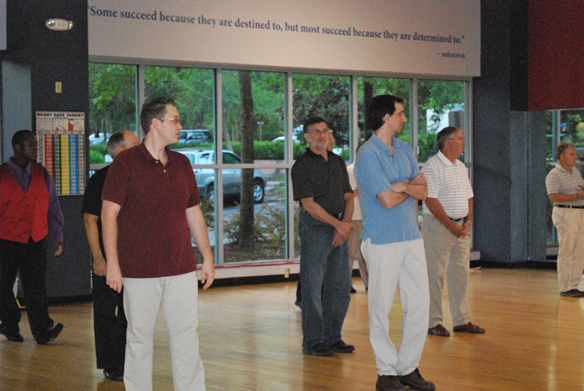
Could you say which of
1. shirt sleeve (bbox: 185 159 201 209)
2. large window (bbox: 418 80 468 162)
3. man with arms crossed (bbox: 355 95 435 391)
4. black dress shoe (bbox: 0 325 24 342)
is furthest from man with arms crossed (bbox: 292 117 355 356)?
large window (bbox: 418 80 468 162)

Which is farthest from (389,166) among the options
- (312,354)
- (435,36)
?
(435,36)

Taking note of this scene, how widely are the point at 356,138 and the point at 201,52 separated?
2.76 meters

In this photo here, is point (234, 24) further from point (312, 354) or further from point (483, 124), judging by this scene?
point (312, 354)

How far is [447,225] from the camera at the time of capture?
6.37m

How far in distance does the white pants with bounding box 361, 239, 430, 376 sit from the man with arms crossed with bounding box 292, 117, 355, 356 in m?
1.01

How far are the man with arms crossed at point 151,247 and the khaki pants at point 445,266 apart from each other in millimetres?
3092

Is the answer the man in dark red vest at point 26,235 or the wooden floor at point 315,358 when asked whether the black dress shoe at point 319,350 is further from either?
the man in dark red vest at point 26,235

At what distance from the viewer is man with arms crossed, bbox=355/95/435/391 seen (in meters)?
4.64

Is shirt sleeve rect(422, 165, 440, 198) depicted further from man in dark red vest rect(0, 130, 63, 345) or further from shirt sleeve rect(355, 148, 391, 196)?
man in dark red vest rect(0, 130, 63, 345)

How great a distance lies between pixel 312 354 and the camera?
570 cm

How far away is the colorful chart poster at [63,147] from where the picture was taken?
27.4 feet

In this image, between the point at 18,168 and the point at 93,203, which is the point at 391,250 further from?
the point at 18,168

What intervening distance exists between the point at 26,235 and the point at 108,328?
5.24 feet

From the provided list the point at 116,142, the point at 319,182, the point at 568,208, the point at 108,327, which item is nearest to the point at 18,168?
the point at 116,142
